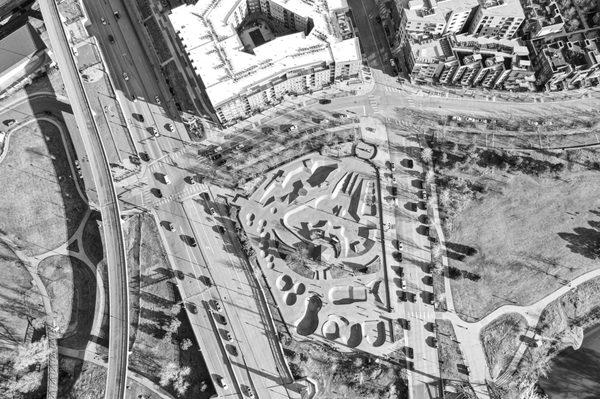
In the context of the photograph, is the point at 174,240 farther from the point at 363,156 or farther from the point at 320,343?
the point at 363,156

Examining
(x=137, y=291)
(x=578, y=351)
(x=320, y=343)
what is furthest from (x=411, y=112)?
(x=137, y=291)

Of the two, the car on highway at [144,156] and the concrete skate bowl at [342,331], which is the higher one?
the car on highway at [144,156]

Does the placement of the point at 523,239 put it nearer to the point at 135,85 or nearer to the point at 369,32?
the point at 369,32

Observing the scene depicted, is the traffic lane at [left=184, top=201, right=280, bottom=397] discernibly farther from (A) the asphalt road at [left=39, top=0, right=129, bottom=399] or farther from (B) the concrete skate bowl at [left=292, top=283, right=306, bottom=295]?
(A) the asphalt road at [left=39, top=0, right=129, bottom=399]

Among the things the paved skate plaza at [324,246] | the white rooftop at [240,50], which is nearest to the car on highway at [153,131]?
the white rooftop at [240,50]

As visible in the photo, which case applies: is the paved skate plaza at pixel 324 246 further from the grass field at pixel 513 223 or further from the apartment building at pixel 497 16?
the apartment building at pixel 497 16
